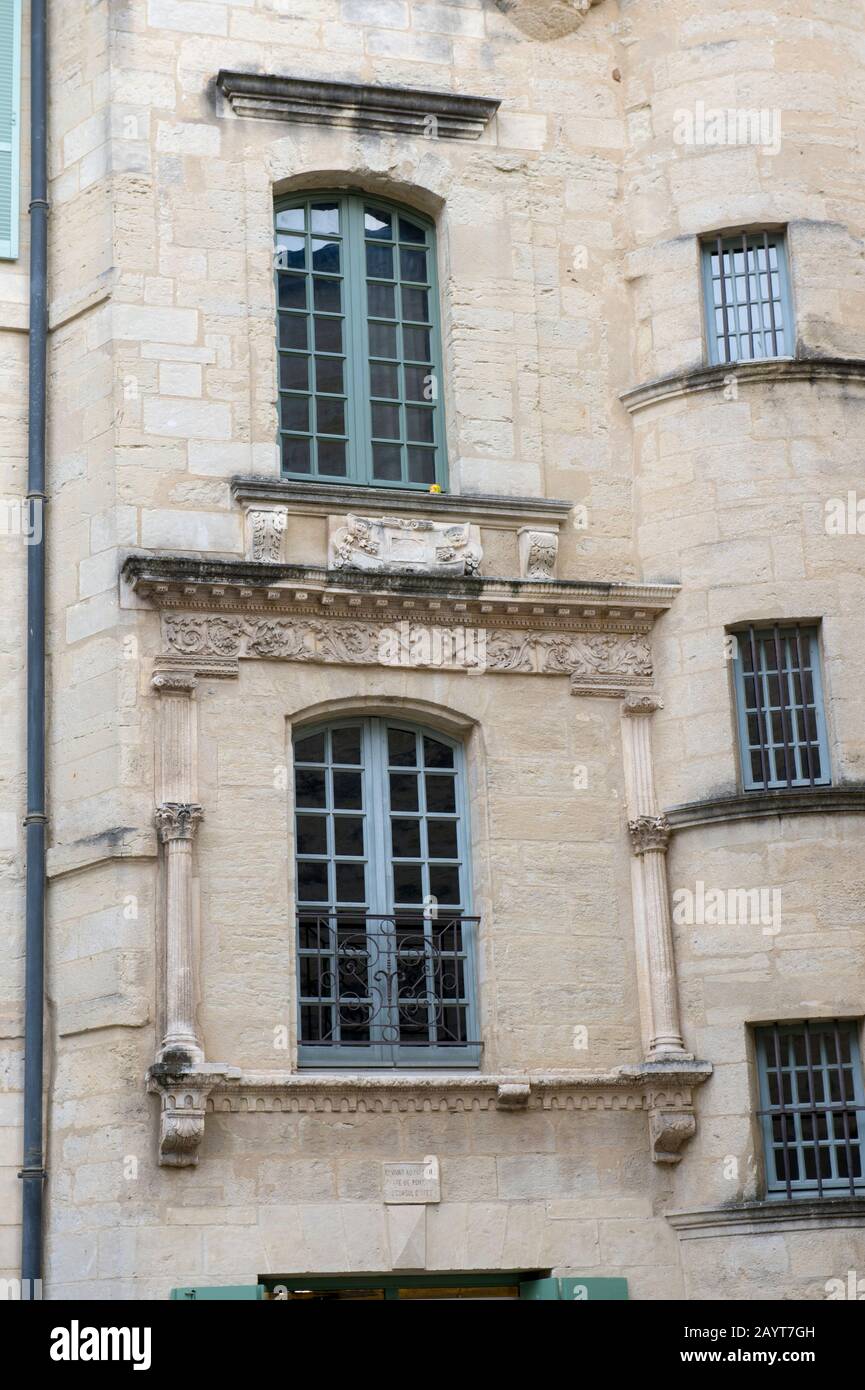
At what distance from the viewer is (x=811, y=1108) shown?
15.0 m

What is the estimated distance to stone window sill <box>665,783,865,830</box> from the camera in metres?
15.4

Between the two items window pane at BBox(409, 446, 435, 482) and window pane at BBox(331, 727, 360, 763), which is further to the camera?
window pane at BBox(409, 446, 435, 482)

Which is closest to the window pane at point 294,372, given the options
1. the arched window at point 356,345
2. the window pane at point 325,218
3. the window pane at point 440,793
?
the arched window at point 356,345

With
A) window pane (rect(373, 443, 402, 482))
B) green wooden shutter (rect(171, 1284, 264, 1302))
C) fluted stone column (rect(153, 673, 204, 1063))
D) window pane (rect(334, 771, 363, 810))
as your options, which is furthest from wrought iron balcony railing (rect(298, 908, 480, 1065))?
window pane (rect(373, 443, 402, 482))

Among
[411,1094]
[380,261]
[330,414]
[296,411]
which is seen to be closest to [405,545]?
[330,414]

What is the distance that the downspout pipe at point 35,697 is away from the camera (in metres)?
14.3

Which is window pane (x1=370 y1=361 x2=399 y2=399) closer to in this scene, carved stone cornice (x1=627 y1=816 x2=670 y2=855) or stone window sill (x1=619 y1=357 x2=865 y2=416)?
stone window sill (x1=619 y1=357 x2=865 y2=416)

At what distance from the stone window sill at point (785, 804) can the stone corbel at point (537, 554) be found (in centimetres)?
194

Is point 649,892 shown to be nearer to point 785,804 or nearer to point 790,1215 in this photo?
point 785,804

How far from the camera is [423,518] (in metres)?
16.0

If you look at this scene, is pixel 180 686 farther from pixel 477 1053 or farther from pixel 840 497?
pixel 840 497

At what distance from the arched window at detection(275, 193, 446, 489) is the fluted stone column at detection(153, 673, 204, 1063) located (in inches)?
78.4

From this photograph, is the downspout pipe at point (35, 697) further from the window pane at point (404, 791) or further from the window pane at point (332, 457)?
the window pane at point (404, 791)

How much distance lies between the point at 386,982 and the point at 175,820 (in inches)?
70.1
